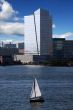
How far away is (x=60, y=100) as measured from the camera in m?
55.0

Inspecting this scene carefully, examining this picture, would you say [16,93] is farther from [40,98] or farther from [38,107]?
[38,107]

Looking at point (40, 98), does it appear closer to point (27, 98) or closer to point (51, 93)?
point (27, 98)

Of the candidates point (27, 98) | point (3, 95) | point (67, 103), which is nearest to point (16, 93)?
point (3, 95)

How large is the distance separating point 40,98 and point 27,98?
12.1 ft

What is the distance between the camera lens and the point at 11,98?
5722 cm

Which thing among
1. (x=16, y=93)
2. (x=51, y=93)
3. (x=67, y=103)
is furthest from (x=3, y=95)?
(x=67, y=103)

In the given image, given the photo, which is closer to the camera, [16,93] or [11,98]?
[11,98]

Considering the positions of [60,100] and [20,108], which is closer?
[20,108]

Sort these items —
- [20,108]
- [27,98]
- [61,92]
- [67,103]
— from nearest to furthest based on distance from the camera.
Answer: [20,108], [67,103], [27,98], [61,92]

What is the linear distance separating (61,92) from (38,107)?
17249 millimetres

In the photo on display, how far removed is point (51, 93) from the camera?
6400 cm

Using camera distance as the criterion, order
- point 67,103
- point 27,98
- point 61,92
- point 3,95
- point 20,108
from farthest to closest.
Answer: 1. point 61,92
2. point 3,95
3. point 27,98
4. point 67,103
5. point 20,108

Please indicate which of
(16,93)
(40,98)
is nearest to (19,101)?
(40,98)

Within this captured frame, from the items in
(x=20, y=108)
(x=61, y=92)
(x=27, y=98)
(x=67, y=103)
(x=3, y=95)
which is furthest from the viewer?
(x=61, y=92)
